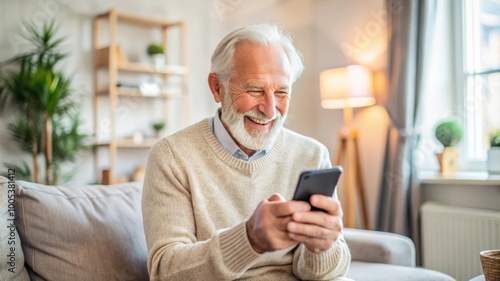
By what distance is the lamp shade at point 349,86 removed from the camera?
348 centimetres

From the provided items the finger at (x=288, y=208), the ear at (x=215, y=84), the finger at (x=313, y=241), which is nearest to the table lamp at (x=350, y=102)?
the ear at (x=215, y=84)

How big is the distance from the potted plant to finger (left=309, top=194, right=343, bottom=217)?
10.1 ft

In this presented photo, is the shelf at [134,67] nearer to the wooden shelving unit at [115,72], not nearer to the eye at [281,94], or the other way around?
the wooden shelving unit at [115,72]

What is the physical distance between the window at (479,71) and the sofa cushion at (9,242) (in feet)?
8.53

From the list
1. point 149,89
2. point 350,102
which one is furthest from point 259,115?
point 149,89

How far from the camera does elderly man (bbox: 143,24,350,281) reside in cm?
139

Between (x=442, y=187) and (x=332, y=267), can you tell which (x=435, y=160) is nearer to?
(x=442, y=187)

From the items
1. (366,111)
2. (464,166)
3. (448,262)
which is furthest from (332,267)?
(366,111)

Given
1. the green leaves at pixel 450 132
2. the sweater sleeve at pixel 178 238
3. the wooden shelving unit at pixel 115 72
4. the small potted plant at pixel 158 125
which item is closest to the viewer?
the sweater sleeve at pixel 178 238

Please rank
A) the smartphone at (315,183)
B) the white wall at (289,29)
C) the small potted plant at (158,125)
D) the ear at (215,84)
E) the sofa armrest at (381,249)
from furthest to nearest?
the small potted plant at (158,125), the white wall at (289,29), the sofa armrest at (381,249), the ear at (215,84), the smartphone at (315,183)

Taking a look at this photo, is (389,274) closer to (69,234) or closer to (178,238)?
(178,238)

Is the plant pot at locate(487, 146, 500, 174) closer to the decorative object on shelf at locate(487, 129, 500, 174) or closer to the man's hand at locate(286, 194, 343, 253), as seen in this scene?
the decorative object on shelf at locate(487, 129, 500, 174)

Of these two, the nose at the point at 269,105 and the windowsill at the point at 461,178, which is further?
the windowsill at the point at 461,178

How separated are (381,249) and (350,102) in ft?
5.69
